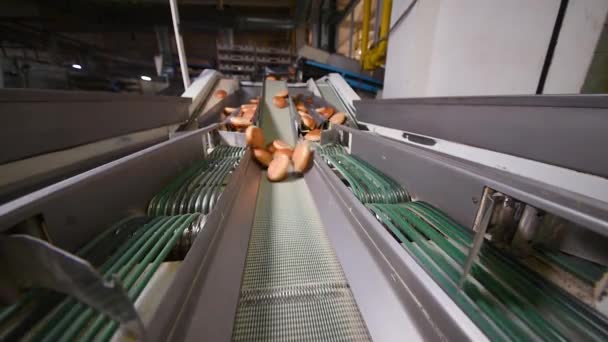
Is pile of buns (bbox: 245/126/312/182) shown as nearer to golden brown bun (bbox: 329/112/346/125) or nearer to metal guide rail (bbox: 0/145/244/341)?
metal guide rail (bbox: 0/145/244/341)

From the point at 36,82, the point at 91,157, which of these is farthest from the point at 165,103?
the point at 36,82

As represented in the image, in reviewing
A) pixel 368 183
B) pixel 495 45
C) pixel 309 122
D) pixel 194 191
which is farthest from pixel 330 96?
pixel 194 191

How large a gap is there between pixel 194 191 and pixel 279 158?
61cm

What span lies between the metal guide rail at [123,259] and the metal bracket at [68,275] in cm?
3

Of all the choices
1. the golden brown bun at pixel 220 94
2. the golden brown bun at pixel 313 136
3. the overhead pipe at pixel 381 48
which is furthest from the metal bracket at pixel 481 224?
the overhead pipe at pixel 381 48

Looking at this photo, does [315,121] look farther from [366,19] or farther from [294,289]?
[366,19]

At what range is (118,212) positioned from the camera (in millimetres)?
654

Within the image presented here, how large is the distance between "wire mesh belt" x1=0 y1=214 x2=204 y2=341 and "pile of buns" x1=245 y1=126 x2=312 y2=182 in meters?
0.75

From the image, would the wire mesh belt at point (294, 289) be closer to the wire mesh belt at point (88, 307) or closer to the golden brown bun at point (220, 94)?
the wire mesh belt at point (88, 307)

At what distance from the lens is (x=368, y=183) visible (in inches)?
42.0

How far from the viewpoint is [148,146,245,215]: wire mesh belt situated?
2.62 feet

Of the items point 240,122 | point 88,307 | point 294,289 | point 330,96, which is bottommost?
point 294,289

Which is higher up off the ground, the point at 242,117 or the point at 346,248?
the point at 242,117

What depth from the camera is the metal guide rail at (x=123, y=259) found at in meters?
0.35
